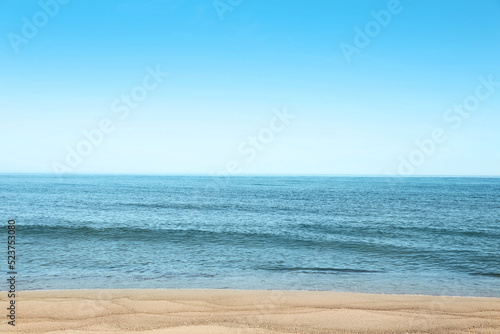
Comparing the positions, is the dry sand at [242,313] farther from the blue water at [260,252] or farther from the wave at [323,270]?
the wave at [323,270]

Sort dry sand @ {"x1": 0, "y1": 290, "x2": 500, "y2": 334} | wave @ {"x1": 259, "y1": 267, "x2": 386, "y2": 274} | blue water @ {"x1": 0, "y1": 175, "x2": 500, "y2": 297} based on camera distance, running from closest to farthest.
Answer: dry sand @ {"x1": 0, "y1": 290, "x2": 500, "y2": 334}, blue water @ {"x1": 0, "y1": 175, "x2": 500, "y2": 297}, wave @ {"x1": 259, "y1": 267, "x2": 386, "y2": 274}

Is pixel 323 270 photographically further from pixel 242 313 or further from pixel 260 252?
pixel 242 313

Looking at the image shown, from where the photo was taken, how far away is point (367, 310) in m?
10.3

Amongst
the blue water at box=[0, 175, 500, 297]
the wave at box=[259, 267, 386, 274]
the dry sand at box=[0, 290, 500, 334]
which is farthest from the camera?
the wave at box=[259, 267, 386, 274]

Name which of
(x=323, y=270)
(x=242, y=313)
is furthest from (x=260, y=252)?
(x=242, y=313)

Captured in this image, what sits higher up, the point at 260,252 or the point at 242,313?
the point at 242,313

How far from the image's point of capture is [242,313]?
997 cm

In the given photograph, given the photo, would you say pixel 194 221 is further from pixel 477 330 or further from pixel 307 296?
pixel 477 330

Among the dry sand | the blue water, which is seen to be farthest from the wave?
the dry sand

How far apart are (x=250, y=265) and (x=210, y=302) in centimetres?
662

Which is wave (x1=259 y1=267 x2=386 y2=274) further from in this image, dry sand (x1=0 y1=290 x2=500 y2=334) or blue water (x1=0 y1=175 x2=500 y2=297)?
dry sand (x1=0 y1=290 x2=500 y2=334)

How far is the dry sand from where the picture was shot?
882 cm

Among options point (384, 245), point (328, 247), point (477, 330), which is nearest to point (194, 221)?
point (328, 247)

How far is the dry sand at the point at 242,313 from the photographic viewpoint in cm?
882
